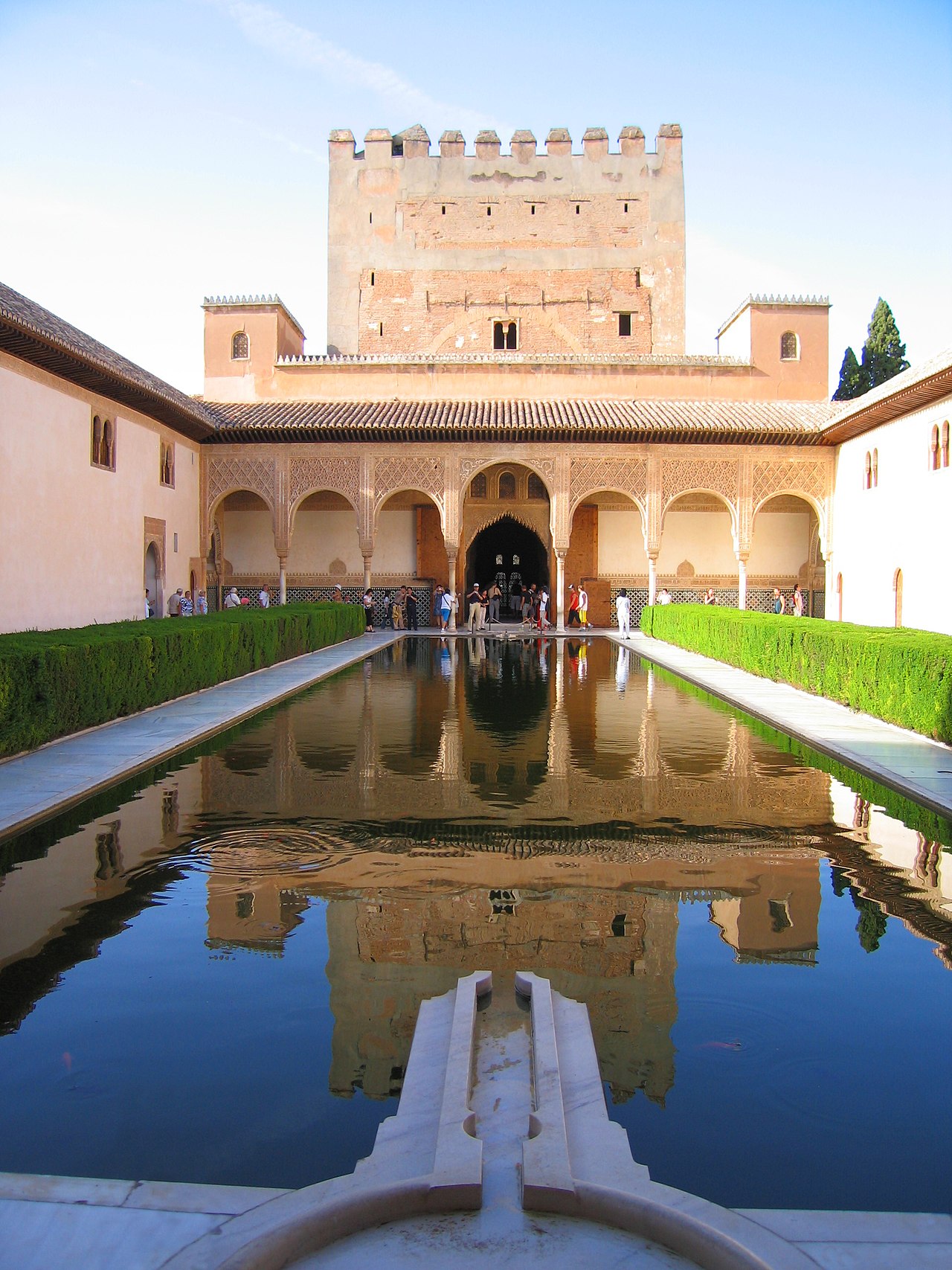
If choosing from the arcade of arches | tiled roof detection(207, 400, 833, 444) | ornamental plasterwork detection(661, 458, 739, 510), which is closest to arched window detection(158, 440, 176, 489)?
tiled roof detection(207, 400, 833, 444)

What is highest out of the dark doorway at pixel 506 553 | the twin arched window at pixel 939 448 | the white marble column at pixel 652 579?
the twin arched window at pixel 939 448

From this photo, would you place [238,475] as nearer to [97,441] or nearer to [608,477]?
[97,441]

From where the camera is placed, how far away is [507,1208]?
2035 mm

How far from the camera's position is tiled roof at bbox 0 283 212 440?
12961 millimetres

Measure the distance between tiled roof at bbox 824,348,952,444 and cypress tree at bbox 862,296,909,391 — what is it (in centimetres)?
1040

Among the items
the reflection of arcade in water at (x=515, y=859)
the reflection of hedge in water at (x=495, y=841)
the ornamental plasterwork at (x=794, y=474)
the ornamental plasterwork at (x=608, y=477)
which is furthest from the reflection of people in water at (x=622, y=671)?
the reflection of hedge in water at (x=495, y=841)

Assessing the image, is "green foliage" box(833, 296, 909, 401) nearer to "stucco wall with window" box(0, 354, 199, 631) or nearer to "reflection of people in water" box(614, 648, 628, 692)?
"reflection of people in water" box(614, 648, 628, 692)

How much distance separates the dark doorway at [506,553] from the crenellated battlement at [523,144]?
1001cm

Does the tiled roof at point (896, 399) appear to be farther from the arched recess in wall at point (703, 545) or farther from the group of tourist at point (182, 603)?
the group of tourist at point (182, 603)

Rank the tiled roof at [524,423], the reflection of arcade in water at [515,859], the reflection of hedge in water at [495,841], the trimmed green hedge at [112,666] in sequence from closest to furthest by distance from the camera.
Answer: the reflection of arcade in water at [515,859], the reflection of hedge in water at [495,841], the trimmed green hedge at [112,666], the tiled roof at [524,423]

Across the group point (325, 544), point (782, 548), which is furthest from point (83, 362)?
point (782, 548)

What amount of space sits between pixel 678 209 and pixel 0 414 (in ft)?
67.0

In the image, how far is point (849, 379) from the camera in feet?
104

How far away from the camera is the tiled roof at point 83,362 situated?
1296cm
